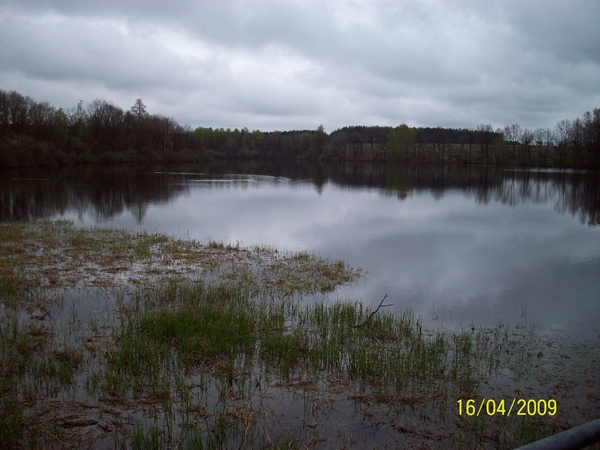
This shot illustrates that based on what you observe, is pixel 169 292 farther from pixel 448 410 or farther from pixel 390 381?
pixel 448 410

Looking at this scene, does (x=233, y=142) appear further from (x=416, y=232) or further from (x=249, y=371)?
(x=249, y=371)

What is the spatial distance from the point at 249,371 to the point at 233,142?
133 m

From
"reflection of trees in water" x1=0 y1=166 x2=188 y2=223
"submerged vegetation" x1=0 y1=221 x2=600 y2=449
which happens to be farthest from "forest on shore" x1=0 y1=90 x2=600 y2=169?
"submerged vegetation" x1=0 y1=221 x2=600 y2=449

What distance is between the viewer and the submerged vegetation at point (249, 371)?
501 cm

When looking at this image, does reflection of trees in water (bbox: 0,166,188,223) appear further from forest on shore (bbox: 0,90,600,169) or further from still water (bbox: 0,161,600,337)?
forest on shore (bbox: 0,90,600,169)

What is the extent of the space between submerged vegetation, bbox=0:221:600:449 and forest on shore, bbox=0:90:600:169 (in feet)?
170

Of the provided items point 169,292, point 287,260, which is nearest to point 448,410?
point 169,292

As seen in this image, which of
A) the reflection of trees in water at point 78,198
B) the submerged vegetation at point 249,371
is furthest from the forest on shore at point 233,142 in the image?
the submerged vegetation at point 249,371

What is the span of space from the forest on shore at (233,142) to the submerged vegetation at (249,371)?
5171 centimetres
